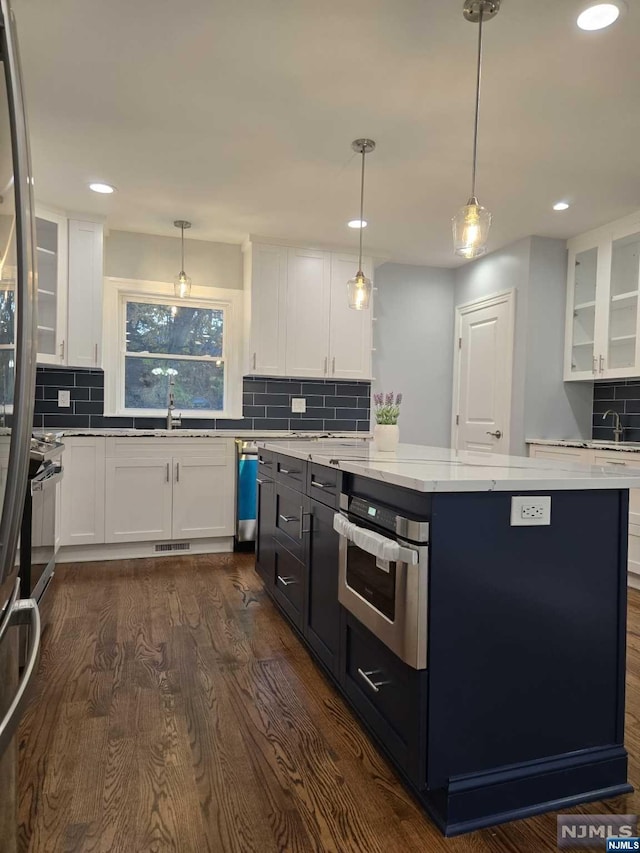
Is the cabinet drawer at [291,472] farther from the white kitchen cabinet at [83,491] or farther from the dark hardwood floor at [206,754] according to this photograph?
the white kitchen cabinet at [83,491]

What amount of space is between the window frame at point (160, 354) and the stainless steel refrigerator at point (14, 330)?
4020 millimetres

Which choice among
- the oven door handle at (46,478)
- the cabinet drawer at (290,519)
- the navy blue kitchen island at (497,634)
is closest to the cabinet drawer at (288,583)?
the cabinet drawer at (290,519)

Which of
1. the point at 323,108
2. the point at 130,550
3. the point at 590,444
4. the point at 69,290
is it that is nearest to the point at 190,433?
the point at 130,550

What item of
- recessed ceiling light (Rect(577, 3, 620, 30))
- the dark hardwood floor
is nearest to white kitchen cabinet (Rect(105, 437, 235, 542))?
the dark hardwood floor

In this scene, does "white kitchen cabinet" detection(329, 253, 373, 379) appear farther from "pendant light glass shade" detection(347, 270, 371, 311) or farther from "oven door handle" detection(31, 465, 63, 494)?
"oven door handle" detection(31, 465, 63, 494)

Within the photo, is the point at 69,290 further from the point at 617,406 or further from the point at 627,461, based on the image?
the point at 617,406

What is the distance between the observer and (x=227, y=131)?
9.69 ft

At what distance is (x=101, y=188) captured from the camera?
146 inches

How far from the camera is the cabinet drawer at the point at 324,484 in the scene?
212cm

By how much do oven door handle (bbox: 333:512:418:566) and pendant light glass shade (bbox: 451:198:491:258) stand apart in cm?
117

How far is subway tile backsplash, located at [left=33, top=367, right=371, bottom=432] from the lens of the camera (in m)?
4.43

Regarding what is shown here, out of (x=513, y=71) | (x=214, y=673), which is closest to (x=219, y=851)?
(x=214, y=673)

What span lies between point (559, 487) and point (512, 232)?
3.50 meters

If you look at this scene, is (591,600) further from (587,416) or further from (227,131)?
(587,416)
